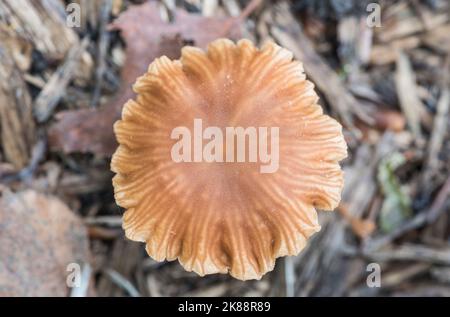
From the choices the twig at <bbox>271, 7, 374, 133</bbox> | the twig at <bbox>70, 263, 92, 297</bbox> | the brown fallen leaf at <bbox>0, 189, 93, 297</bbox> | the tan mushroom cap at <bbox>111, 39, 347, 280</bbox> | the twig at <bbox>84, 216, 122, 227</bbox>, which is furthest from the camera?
the twig at <bbox>271, 7, 374, 133</bbox>

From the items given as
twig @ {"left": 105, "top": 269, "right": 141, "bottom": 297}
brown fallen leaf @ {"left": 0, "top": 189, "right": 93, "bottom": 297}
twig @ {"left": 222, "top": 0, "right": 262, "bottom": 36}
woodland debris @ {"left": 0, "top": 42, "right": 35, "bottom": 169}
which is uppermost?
twig @ {"left": 222, "top": 0, "right": 262, "bottom": 36}

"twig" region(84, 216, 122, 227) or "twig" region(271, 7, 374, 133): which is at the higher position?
"twig" region(271, 7, 374, 133)

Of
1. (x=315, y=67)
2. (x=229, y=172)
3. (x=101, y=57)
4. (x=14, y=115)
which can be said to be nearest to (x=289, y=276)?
(x=229, y=172)

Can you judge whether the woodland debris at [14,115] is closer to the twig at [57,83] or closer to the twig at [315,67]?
the twig at [57,83]

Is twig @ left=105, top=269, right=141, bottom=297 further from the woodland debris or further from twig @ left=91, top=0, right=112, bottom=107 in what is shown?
twig @ left=91, top=0, right=112, bottom=107

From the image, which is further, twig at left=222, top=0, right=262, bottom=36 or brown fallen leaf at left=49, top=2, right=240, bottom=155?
twig at left=222, top=0, right=262, bottom=36

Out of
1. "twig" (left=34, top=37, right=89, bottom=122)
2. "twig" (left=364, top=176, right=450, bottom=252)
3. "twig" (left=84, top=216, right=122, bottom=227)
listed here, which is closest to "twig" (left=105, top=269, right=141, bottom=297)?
"twig" (left=84, top=216, right=122, bottom=227)
